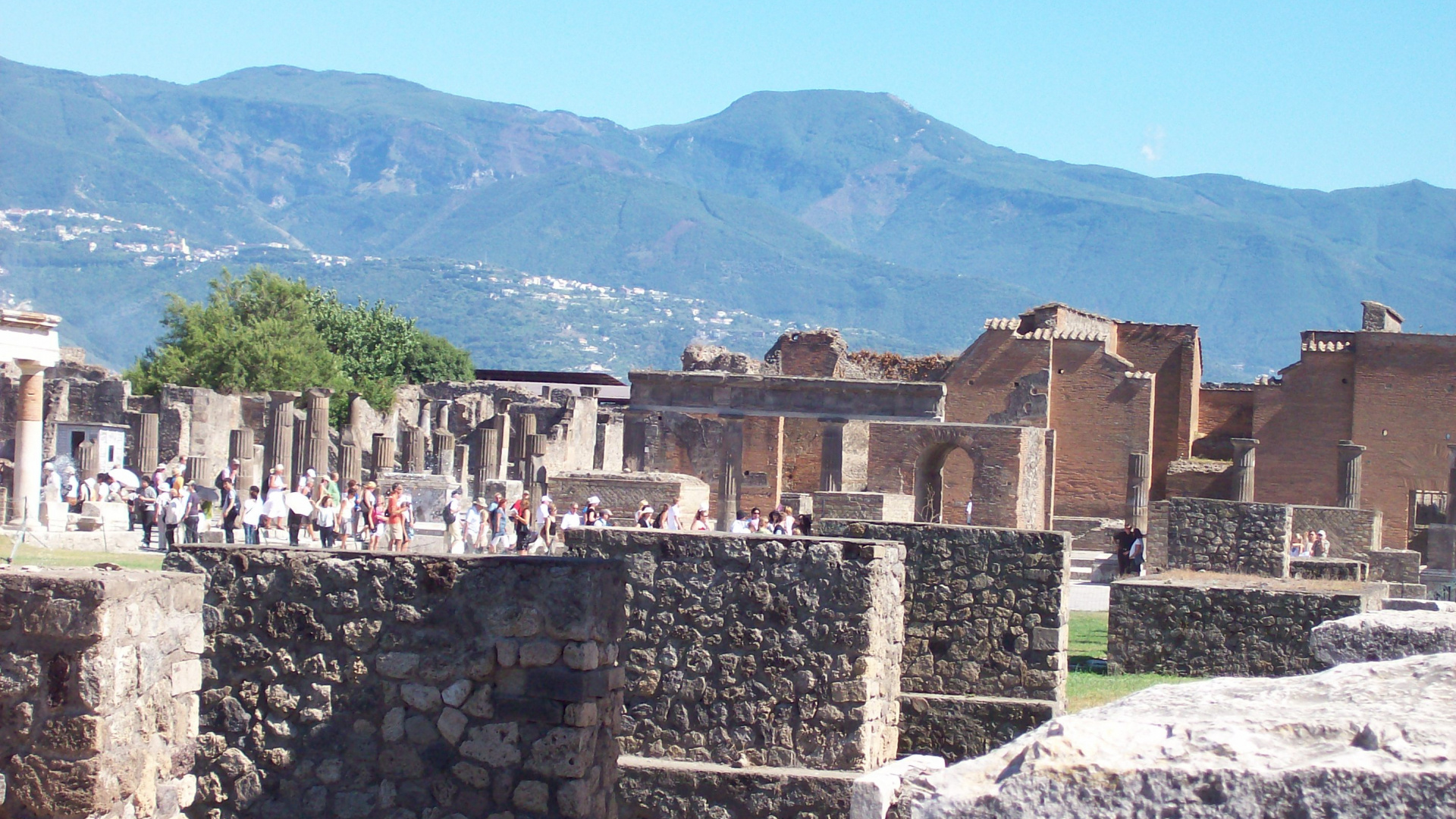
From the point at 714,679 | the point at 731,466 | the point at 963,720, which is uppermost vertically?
the point at 731,466

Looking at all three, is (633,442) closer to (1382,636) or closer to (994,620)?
(994,620)

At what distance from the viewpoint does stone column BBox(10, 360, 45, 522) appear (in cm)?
2819

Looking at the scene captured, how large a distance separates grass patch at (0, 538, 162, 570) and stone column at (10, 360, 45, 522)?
5362 millimetres

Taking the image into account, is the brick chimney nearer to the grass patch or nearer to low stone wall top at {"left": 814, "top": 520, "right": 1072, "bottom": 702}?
the grass patch

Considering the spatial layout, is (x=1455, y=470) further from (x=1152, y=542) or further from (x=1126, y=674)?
(x=1126, y=674)

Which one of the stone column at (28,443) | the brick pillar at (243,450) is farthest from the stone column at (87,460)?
the stone column at (28,443)

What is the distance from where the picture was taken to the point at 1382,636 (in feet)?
18.2

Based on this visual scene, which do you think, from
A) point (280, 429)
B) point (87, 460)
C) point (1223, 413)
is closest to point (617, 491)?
point (280, 429)

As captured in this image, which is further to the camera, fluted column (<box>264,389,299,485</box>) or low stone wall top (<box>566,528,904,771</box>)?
fluted column (<box>264,389,299,485</box>)

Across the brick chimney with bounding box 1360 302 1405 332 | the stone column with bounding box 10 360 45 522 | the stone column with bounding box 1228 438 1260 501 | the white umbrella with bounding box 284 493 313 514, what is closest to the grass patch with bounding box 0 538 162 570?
the white umbrella with bounding box 284 493 313 514

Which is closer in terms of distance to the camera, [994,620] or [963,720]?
[963,720]

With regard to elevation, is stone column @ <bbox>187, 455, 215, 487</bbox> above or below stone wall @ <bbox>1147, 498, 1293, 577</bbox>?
below

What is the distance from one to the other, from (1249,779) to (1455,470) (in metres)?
32.7

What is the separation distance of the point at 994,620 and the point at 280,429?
107 ft
